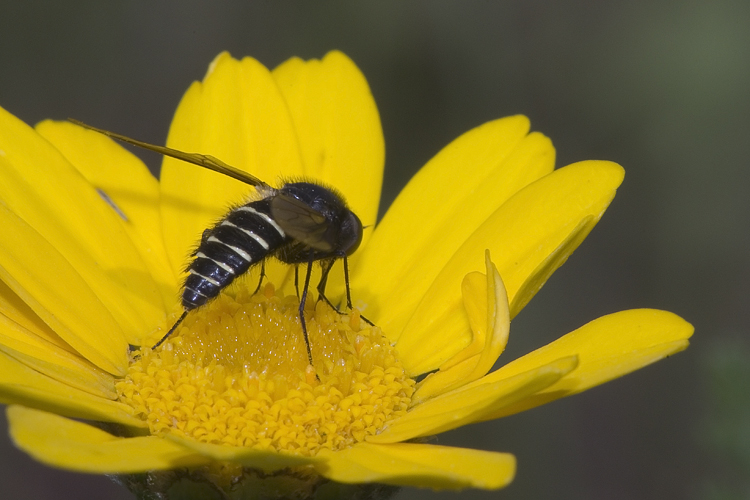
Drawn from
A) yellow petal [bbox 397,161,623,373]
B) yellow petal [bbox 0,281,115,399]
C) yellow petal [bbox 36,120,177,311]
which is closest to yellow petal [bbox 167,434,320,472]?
yellow petal [bbox 0,281,115,399]

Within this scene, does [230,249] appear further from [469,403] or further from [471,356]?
[469,403]

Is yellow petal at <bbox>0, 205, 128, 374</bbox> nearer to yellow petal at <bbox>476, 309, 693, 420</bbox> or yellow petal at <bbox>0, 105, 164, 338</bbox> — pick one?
yellow petal at <bbox>0, 105, 164, 338</bbox>

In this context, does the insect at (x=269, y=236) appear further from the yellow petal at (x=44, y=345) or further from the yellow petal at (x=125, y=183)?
the yellow petal at (x=125, y=183)

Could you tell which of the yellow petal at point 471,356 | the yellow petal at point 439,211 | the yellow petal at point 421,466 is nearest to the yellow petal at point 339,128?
the yellow petal at point 439,211

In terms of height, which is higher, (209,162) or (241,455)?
(209,162)

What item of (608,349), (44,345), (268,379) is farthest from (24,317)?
(608,349)
